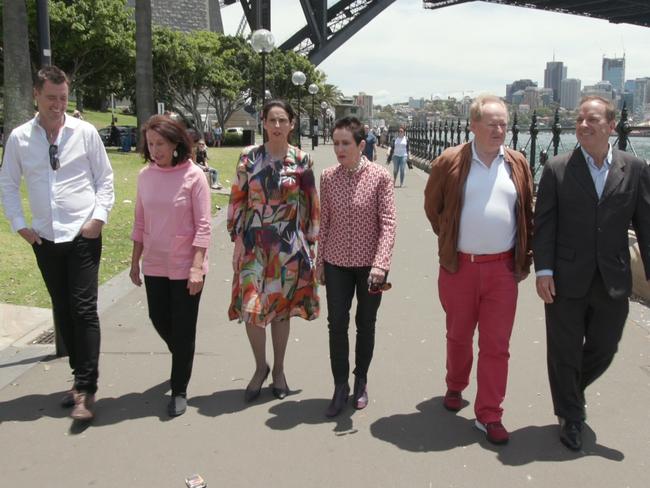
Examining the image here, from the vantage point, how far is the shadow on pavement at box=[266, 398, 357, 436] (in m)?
3.80

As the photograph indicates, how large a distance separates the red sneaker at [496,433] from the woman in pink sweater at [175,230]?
5.78ft

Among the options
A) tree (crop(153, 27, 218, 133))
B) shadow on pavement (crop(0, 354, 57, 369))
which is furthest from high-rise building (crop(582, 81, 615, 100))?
tree (crop(153, 27, 218, 133))

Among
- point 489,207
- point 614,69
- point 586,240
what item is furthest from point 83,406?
point 614,69

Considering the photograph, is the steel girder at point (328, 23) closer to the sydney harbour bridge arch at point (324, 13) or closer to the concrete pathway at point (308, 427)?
the sydney harbour bridge arch at point (324, 13)

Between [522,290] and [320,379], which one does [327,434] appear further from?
[522,290]

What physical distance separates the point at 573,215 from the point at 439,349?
6.70 feet

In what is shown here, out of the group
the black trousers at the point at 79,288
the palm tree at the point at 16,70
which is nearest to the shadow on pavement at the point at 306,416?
the black trousers at the point at 79,288

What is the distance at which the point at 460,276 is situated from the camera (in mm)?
3648

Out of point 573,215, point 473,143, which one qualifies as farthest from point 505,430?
point 473,143

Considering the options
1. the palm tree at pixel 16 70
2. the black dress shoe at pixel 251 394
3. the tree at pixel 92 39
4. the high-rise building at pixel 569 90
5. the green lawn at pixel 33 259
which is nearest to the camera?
the black dress shoe at pixel 251 394

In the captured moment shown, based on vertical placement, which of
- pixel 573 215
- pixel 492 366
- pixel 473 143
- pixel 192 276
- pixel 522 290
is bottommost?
pixel 522 290

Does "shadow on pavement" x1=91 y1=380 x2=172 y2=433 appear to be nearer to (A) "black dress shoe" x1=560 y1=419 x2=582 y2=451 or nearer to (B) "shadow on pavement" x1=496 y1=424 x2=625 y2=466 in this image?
(B) "shadow on pavement" x1=496 y1=424 x2=625 y2=466

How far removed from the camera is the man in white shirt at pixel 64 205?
3836 millimetres

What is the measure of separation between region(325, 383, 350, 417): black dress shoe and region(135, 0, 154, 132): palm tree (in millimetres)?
20666
